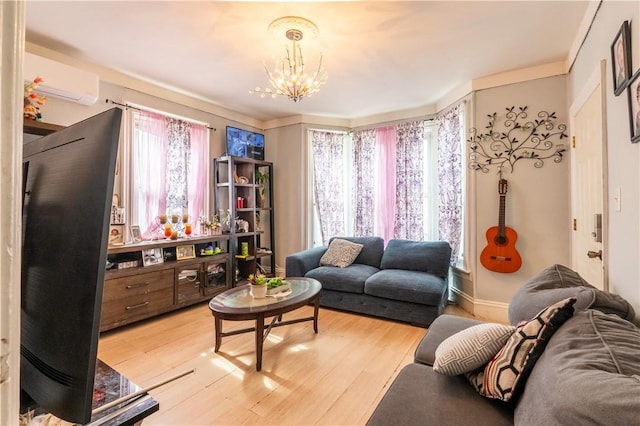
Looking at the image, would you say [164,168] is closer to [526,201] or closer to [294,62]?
[294,62]

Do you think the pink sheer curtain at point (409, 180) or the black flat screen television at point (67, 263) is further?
the pink sheer curtain at point (409, 180)

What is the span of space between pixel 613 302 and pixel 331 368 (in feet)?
5.63

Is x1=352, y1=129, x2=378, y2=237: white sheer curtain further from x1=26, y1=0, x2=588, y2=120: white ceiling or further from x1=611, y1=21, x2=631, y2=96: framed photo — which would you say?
x1=611, y1=21, x2=631, y2=96: framed photo

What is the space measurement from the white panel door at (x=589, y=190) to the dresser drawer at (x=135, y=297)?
12.2 feet

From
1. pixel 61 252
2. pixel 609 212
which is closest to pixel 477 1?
pixel 609 212

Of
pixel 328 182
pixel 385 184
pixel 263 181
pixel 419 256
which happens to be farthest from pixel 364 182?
pixel 263 181

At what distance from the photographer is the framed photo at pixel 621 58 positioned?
4.67 feet

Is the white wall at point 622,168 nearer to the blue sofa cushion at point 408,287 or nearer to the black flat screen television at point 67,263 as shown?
the blue sofa cushion at point 408,287

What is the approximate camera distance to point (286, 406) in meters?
1.82

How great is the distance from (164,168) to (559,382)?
12.8 ft

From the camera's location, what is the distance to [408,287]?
3.08 m

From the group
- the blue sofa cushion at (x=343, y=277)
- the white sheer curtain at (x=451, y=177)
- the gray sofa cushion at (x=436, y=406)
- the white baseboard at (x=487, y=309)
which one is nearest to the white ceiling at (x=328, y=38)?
the white sheer curtain at (x=451, y=177)

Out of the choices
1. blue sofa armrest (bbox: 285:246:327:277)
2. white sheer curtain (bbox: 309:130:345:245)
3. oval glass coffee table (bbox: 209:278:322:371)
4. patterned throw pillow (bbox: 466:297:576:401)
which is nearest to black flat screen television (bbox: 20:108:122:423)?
patterned throw pillow (bbox: 466:297:576:401)

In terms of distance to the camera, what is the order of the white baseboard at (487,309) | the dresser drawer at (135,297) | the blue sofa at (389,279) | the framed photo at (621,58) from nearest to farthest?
the framed photo at (621,58) → the dresser drawer at (135,297) → the blue sofa at (389,279) → the white baseboard at (487,309)
